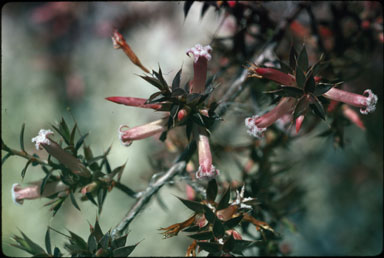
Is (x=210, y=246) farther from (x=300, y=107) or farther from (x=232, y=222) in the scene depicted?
(x=300, y=107)

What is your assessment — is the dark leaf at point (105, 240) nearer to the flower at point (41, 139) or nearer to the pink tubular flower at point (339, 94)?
the flower at point (41, 139)

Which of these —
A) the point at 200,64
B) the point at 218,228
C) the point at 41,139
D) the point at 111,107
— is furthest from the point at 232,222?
the point at 111,107

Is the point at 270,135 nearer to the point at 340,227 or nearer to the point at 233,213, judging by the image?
the point at 233,213

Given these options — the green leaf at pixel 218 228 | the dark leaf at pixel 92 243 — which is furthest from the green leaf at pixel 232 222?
the dark leaf at pixel 92 243

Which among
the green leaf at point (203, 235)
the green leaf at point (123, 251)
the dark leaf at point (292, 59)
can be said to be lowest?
the green leaf at point (203, 235)

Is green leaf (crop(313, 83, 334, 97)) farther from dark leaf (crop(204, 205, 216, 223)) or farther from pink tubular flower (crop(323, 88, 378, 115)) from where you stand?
dark leaf (crop(204, 205, 216, 223))

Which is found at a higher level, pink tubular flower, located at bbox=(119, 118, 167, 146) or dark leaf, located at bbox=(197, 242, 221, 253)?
pink tubular flower, located at bbox=(119, 118, 167, 146)

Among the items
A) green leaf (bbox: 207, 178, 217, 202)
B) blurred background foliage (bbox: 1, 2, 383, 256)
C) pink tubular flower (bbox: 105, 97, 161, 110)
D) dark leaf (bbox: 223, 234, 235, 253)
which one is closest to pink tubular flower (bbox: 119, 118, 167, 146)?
pink tubular flower (bbox: 105, 97, 161, 110)

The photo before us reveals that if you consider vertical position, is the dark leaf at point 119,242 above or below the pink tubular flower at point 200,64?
below

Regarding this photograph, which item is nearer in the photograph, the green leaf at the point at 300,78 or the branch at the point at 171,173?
the green leaf at the point at 300,78
